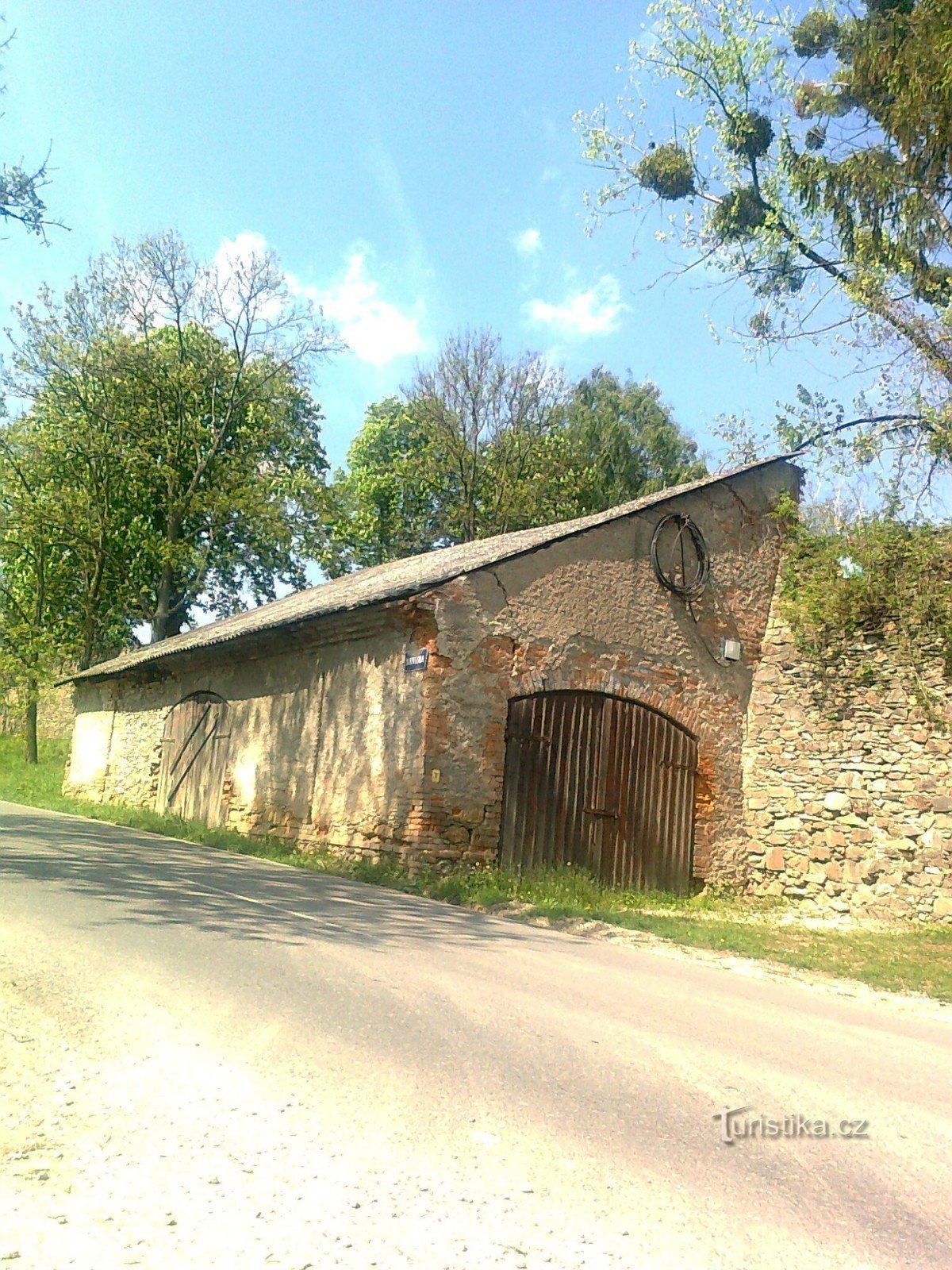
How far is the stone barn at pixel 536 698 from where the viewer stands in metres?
12.6

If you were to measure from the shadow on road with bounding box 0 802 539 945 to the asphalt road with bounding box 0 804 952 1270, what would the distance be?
59cm

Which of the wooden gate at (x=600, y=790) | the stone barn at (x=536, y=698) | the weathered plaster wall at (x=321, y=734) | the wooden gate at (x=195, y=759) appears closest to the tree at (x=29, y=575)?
the weathered plaster wall at (x=321, y=734)

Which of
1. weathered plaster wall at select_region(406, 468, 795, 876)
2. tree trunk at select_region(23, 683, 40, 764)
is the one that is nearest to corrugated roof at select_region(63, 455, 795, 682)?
weathered plaster wall at select_region(406, 468, 795, 876)

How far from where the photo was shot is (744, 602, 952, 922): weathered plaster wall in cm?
1269

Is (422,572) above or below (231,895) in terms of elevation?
above

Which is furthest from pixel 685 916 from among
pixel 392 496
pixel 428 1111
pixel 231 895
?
pixel 392 496

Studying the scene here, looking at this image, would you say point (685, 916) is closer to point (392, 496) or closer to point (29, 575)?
point (29, 575)

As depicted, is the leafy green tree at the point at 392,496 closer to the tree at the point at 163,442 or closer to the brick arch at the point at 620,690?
the tree at the point at 163,442

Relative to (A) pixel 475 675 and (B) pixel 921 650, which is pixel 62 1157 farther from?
(B) pixel 921 650

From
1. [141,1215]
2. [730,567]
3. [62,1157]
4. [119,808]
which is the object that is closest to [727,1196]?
[141,1215]

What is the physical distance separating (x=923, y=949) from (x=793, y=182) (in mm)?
11460

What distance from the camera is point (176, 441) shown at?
3050 cm

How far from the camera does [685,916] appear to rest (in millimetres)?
11859

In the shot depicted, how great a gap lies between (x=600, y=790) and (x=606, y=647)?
195cm
